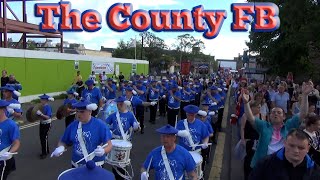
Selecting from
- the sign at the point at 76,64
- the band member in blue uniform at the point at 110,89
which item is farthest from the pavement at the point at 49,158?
the sign at the point at 76,64

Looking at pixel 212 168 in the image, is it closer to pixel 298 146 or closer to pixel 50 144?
pixel 50 144

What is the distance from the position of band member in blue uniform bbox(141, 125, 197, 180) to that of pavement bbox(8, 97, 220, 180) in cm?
352

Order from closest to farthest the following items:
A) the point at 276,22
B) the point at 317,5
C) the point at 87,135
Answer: the point at 87,135 → the point at 317,5 → the point at 276,22

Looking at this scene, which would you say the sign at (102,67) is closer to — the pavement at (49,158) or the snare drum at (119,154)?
the pavement at (49,158)

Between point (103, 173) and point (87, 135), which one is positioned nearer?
point (103, 173)

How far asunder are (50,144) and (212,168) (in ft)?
16.7

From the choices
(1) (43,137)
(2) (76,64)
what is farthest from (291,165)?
(2) (76,64)

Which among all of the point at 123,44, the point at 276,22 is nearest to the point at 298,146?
the point at 276,22

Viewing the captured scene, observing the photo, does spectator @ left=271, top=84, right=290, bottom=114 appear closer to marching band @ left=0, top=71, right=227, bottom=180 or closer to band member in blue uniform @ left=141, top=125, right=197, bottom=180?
marching band @ left=0, top=71, right=227, bottom=180

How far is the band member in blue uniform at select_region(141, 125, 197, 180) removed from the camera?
522 cm

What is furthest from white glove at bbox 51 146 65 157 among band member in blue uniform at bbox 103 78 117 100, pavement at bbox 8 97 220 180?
band member in blue uniform at bbox 103 78 117 100

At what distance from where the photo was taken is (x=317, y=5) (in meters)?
16.9

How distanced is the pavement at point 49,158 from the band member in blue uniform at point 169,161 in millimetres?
3522

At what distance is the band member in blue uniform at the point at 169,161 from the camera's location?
5219mm
